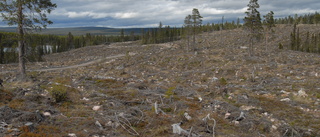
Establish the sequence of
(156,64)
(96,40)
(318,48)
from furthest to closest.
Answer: (96,40) < (318,48) < (156,64)

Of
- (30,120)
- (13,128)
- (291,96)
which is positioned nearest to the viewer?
(13,128)

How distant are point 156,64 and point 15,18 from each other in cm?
2391

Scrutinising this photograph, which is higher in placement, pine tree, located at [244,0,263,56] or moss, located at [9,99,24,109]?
pine tree, located at [244,0,263,56]

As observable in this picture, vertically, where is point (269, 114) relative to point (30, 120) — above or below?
below

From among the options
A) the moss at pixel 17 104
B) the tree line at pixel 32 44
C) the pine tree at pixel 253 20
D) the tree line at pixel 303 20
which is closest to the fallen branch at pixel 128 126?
the moss at pixel 17 104

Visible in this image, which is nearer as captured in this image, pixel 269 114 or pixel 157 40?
pixel 269 114

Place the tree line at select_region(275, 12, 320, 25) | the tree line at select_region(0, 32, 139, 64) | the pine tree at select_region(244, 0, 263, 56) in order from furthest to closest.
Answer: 1. the tree line at select_region(275, 12, 320, 25)
2. the pine tree at select_region(244, 0, 263, 56)
3. the tree line at select_region(0, 32, 139, 64)

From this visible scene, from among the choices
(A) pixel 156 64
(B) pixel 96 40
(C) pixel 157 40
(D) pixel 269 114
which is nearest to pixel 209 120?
(D) pixel 269 114

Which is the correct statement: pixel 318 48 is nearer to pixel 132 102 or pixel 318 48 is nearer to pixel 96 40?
pixel 132 102

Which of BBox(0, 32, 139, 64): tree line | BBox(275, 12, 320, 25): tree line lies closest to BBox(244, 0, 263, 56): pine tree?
BBox(0, 32, 139, 64): tree line

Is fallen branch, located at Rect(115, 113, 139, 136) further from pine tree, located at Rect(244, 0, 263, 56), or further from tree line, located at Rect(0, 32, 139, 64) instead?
pine tree, located at Rect(244, 0, 263, 56)

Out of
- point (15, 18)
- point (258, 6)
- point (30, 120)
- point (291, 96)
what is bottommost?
point (291, 96)

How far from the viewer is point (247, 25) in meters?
35.6

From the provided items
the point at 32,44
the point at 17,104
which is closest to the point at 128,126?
the point at 17,104
